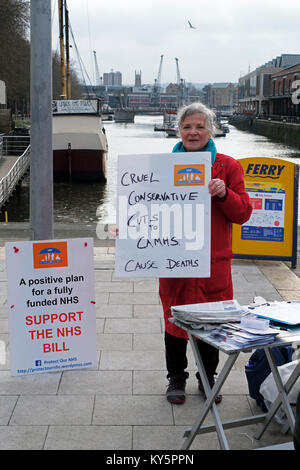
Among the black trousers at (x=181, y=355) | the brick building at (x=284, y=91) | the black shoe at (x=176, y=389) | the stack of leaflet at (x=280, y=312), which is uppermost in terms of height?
the brick building at (x=284, y=91)

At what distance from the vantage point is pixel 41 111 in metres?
4.50

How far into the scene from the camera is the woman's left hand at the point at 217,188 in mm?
3510

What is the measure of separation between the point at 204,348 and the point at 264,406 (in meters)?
0.53

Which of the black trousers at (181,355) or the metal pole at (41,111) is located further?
the metal pole at (41,111)

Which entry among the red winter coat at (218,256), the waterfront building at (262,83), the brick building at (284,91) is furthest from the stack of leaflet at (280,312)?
the waterfront building at (262,83)

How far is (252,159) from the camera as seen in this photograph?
7.99 metres

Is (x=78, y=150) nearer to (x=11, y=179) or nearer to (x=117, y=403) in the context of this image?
(x=11, y=179)

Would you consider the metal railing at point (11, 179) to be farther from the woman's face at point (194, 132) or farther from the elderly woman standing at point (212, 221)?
the woman's face at point (194, 132)

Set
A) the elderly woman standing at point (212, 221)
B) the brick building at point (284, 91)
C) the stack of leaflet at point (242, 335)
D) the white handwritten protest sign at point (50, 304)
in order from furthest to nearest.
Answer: the brick building at point (284, 91), the white handwritten protest sign at point (50, 304), the elderly woman standing at point (212, 221), the stack of leaflet at point (242, 335)

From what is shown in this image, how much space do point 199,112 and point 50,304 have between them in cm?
175

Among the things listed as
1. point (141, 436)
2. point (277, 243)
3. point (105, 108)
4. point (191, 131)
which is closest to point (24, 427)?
point (141, 436)

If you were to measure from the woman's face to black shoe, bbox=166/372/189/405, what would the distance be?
59.6 inches

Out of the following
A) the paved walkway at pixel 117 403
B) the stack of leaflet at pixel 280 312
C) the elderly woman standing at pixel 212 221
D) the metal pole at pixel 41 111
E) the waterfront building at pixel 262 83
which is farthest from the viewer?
the waterfront building at pixel 262 83

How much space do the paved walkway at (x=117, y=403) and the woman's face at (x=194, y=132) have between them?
66.9 inches
